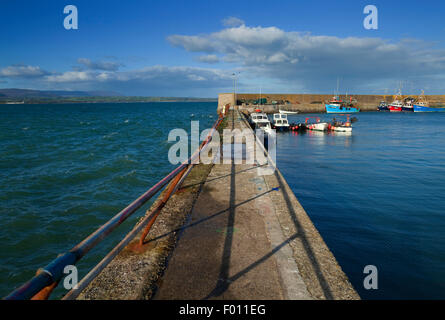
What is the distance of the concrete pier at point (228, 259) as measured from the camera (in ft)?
10.7

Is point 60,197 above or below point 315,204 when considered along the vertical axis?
above

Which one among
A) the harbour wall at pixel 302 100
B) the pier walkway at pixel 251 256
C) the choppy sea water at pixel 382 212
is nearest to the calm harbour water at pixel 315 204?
the choppy sea water at pixel 382 212

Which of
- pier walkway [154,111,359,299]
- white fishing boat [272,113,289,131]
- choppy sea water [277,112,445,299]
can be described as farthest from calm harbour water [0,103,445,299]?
white fishing boat [272,113,289,131]

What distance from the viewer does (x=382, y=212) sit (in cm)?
992

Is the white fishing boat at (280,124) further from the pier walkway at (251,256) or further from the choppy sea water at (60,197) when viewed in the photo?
the pier walkway at (251,256)

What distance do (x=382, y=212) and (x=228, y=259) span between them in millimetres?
8527

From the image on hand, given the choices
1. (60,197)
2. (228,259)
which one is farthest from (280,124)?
(228,259)

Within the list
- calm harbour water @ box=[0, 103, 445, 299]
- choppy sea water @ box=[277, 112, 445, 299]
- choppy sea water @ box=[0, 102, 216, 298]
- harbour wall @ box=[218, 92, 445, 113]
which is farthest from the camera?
harbour wall @ box=[218, 92, 445, 113]

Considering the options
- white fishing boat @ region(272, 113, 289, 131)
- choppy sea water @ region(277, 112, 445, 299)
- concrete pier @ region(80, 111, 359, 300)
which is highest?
white fishing boat @ region(272, 113, 289, 131)

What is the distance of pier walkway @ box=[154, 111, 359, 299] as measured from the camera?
129 inches

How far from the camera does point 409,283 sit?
239 inches

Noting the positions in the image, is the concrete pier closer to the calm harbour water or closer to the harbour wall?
the calm harbour water

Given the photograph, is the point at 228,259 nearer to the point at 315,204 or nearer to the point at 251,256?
the point at 251,256

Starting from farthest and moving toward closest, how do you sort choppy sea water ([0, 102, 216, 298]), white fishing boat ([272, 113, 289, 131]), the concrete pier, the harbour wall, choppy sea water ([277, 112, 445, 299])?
the harbour wall, white fishing boat ([272, 113, 289, 131]), choppy sea water ([0, 102, 216, 298]), choppy sea water ([277, 112, 445, 299]), the concrete pier
